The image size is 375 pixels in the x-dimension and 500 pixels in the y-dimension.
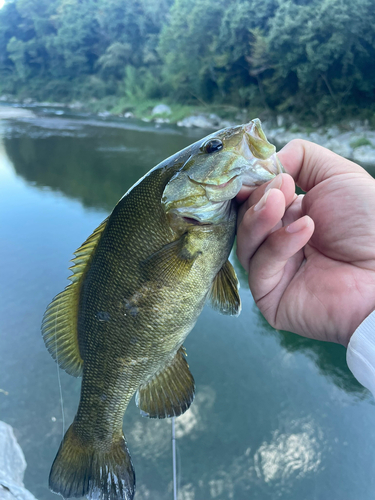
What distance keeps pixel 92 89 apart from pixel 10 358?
40019 millimetres

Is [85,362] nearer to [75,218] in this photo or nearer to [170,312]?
[170,312]

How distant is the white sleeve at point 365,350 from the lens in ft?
4.09

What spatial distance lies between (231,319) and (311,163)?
256 centimetres

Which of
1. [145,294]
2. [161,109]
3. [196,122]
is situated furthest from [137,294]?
[161,109]

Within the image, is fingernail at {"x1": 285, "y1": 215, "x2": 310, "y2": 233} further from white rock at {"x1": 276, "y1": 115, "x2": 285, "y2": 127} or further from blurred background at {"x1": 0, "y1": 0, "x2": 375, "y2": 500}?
white rock at {"x1": 276, "y1": 115, "x2": 285, "y2": 127}

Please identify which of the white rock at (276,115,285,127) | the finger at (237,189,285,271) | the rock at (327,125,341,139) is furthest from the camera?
the white rock at (276,115,285,127)

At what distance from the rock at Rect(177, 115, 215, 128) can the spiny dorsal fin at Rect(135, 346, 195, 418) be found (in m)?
21.9

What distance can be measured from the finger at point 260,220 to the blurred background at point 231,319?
199 centimetres

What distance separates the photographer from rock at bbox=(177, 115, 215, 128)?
21.8m

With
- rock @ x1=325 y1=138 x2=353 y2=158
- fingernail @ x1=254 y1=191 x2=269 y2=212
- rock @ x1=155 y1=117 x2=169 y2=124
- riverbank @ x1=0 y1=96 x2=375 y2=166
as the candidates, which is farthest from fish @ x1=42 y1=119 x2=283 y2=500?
rock @ x1=155 y1=117 x2=169 y2=124

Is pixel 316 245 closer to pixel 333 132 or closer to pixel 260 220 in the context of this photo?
pixel 260 220

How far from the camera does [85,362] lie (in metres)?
1.42

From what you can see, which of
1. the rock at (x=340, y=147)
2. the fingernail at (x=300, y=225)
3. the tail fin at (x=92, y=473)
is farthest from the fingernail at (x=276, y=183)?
the rock at (x=340, y=147)

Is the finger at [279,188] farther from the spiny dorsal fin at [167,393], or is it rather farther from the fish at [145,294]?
the spiny dorsal fin at [167,393]
